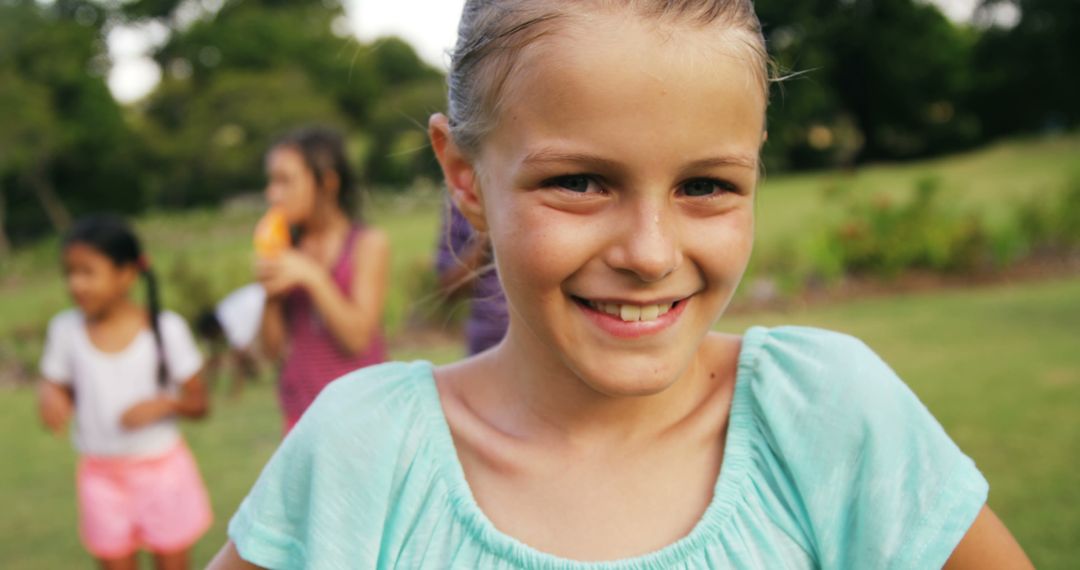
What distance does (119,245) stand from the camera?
3.81 metres

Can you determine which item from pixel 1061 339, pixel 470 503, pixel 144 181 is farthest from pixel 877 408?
pixel 144 181

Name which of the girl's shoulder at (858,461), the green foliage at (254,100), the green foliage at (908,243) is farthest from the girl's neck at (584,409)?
the green foliage at (254,100)

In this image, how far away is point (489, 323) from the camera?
3084mm

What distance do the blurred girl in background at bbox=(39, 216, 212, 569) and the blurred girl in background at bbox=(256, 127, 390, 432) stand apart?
1.36ft

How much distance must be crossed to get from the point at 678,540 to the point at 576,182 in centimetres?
52

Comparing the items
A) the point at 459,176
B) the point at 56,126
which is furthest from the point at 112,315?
the point at 56,126

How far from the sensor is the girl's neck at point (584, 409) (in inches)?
57.7

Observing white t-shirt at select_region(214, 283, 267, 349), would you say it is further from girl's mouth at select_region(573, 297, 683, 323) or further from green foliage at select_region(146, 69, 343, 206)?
green foliage at select_region(146, 69, 343, 206)

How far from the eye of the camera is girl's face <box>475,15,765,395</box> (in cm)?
120

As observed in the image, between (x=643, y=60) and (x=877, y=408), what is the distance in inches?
22.3

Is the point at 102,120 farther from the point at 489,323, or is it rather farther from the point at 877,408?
the point at 877,408

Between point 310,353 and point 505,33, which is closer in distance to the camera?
point 505,33

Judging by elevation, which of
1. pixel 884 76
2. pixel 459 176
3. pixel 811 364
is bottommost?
pixel 811 364

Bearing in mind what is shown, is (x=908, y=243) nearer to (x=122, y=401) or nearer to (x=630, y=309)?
(x=122, y=401)
